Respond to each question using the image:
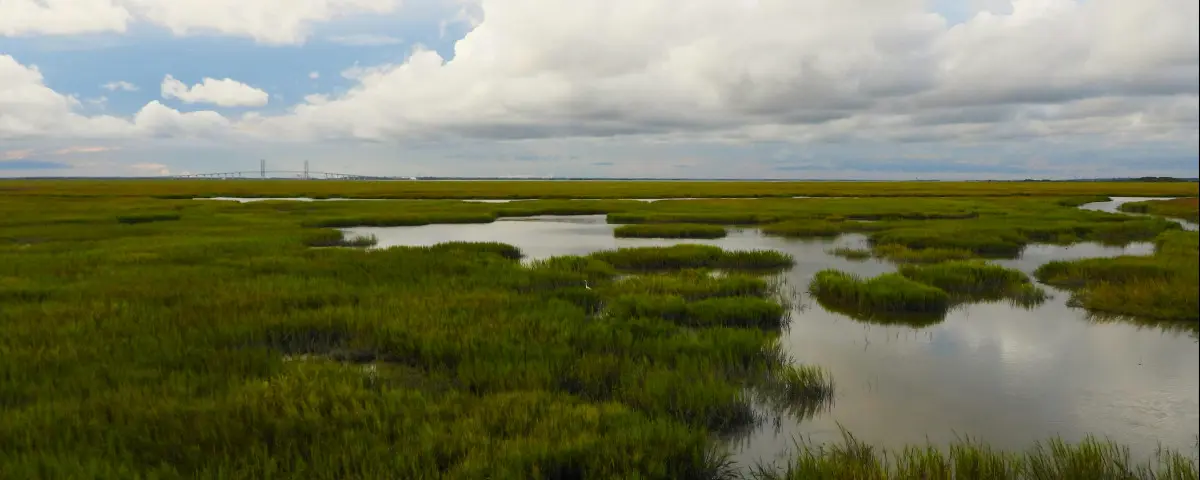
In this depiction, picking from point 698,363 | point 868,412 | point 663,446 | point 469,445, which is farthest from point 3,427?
point 868,412

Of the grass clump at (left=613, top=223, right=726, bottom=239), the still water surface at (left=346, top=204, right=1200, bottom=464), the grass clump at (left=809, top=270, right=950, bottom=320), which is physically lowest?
the still water surface at (left=346, top=204, right=1200, bottom=464)

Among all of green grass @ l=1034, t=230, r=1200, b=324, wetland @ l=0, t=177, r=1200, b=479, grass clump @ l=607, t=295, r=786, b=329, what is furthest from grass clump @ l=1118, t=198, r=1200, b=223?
grass clump @ l=607, t=295, r=786, b=329

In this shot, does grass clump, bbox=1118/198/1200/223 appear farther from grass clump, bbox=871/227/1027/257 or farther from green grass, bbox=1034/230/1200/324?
green grass, bbox=1034/230/1200/324

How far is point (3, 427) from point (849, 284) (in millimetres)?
14967

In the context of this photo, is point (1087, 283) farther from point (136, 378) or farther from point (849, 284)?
point (136, 378)

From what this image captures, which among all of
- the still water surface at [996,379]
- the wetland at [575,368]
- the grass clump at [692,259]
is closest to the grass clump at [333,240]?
the wetland at [575,368]

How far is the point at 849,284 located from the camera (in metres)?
15.7

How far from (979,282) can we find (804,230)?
1695cm

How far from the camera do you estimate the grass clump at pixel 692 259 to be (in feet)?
70.2

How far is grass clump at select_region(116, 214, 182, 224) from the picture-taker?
128 feet

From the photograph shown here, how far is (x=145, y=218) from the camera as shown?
40.2 metres

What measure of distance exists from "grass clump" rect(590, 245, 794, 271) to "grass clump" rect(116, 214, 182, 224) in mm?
31455

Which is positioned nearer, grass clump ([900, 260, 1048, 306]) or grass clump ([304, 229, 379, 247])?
grass clump ([900, 260, 1048, 306])

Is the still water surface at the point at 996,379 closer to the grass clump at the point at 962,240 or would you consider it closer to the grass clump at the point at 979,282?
the grass clump at the point at 979,282
